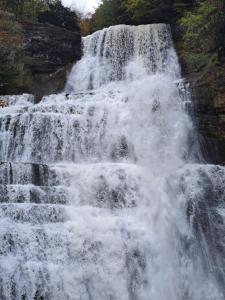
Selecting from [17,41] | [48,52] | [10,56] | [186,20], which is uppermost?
[17,41]

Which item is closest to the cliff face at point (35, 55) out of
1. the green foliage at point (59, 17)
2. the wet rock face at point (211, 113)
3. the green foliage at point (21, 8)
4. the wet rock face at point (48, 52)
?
the wet rock face at point (48, 52)

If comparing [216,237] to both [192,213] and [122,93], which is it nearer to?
[192,213]

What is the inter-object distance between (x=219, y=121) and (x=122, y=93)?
322 cm

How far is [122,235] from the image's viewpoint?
10055mm

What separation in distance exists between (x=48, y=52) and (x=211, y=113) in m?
9.16

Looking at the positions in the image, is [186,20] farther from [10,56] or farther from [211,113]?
[10,56]

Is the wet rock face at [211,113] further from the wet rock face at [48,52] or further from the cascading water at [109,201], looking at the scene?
the wet rock face at [48,52]

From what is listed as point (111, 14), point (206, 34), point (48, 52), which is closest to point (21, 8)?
point (111, 14)

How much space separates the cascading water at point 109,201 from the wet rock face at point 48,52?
3.80m

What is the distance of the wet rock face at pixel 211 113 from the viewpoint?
14586mm

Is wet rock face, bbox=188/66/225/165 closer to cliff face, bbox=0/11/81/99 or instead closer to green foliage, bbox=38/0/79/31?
cliff face, bbox=0/11/81/99

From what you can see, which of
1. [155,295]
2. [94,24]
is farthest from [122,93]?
[94,24]

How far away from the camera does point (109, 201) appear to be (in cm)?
1129

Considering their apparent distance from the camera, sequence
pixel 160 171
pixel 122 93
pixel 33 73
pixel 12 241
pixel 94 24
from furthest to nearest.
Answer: pixel 94 24
pixel 33 73
pixel 122 93
pixel 160 171
pixel 12 241
